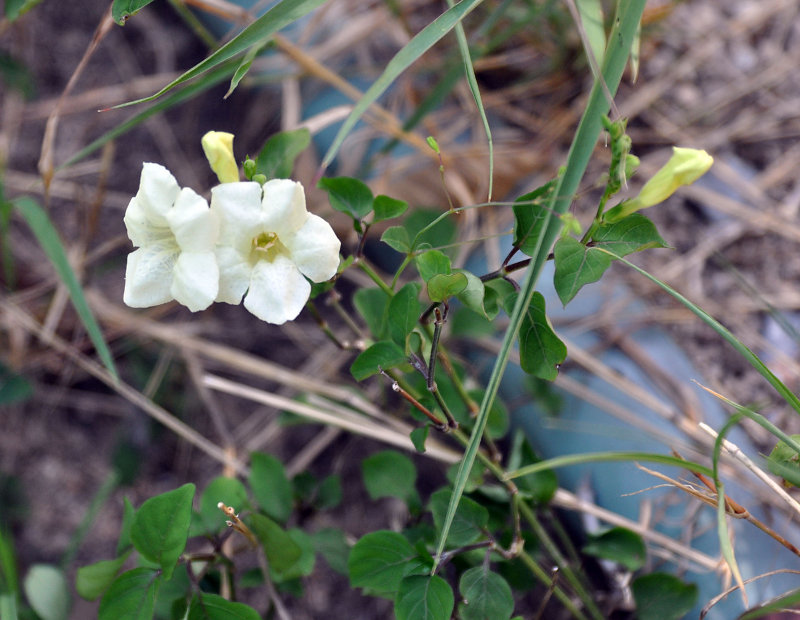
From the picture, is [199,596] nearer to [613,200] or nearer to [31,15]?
[613,200]

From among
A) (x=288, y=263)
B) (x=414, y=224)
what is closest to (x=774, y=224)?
(x=414, y=224)

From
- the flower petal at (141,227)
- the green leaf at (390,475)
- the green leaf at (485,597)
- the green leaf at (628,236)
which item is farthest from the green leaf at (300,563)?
the green leaf at (628,236)

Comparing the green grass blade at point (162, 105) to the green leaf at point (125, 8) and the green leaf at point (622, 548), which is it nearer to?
the green leaf at point (125, 8)

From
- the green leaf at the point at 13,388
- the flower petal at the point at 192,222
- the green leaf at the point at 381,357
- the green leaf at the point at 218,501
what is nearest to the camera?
the flower petal at the point at 192,222

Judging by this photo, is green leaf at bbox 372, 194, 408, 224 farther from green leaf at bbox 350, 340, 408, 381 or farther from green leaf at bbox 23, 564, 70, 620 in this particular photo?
green leaf at bbox 23, 564, 70, 620

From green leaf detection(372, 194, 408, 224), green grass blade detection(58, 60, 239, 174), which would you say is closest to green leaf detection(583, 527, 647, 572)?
green leaf detection(372, 194, 408, 224)

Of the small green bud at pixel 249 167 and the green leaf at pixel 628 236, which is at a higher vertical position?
the small green bud at pixel 249 167

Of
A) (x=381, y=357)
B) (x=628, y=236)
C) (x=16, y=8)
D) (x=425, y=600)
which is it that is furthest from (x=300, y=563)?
(x=16, y=8)
